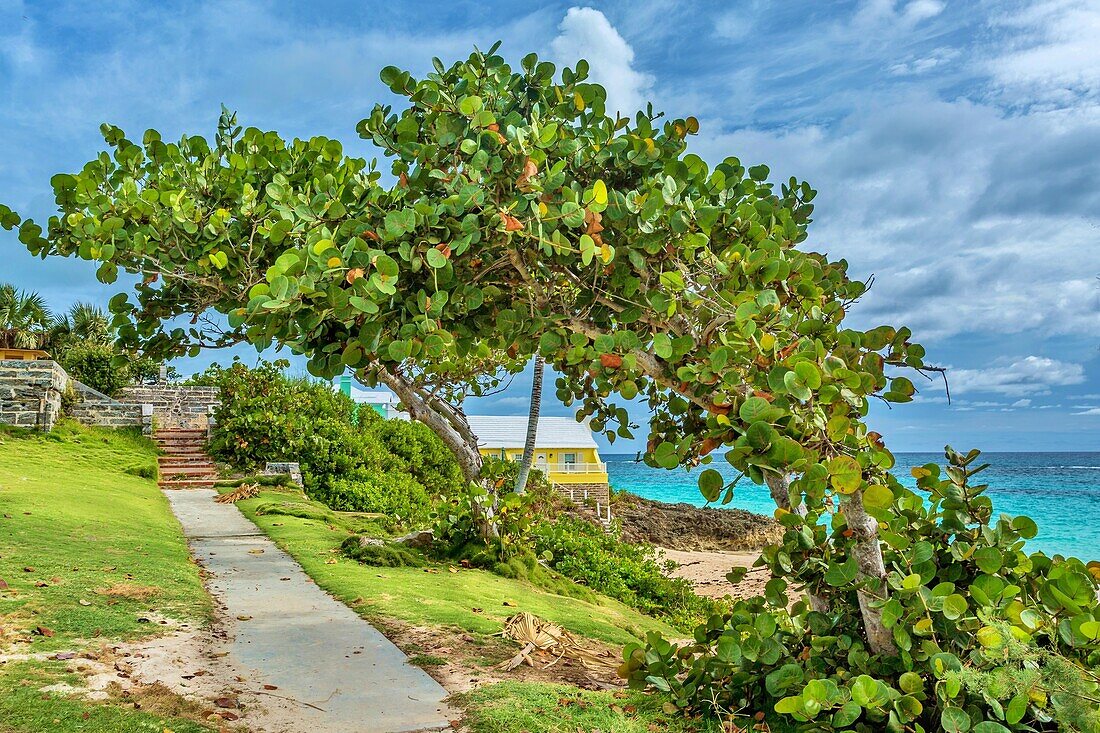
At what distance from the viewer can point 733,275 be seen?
352 centimetres

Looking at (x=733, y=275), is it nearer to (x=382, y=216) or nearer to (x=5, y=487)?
(x=382, y=216)

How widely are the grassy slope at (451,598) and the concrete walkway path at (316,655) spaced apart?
0.28 meters

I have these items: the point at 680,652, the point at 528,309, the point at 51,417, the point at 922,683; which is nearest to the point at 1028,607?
the point at 922,683

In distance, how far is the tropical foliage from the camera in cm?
329

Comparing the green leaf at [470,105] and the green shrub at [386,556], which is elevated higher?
the green leaf at [470,105]

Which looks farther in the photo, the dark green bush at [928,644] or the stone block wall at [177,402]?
the stone block wall at [177,402]

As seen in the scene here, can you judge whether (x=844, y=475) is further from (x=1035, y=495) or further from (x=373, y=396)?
(x=1035, y=495)

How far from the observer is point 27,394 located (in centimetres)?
1717

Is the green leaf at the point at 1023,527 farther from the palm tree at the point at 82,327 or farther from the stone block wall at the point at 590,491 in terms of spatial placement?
the palm tree at the point at 82,327

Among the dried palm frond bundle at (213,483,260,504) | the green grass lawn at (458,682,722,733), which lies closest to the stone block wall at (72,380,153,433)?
the dried palm frond bundle at (213,483,260,504)

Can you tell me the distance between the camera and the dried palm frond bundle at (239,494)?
1408cm

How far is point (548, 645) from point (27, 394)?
1662cm

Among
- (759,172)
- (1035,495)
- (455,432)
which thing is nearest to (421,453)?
(455,432)

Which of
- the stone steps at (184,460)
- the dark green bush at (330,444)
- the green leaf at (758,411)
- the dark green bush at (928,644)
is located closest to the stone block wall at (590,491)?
the dark green bush at (330,444)
